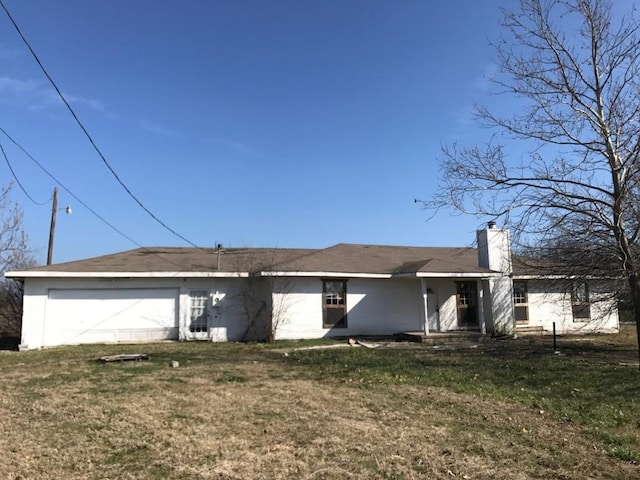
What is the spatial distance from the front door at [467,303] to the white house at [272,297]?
4 cm

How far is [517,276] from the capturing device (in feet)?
66.7

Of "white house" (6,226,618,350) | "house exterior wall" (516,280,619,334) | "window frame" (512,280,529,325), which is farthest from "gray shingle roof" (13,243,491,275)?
"house exterior wall" (516,280,619,334)

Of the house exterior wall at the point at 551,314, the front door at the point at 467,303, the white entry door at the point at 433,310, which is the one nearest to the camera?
the white entry door at the point at 433,310

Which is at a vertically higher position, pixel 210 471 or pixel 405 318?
pixel 405 318

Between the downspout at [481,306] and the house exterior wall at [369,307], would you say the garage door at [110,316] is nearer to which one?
the house exterior wall at [369,307]

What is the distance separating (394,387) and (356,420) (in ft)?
8.67

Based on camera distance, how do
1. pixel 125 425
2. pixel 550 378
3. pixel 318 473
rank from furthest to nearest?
pixel 550 378 < pixel 125 425 < pixel 318 473

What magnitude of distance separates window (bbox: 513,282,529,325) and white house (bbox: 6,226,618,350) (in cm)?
5

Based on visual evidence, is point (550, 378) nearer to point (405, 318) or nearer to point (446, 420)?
point (446, 420)

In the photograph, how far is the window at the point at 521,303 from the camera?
2173cm

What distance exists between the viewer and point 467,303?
832 inches

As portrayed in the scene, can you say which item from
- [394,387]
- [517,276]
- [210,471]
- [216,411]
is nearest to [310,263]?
[517,276]

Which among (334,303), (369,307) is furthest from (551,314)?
(334,303)

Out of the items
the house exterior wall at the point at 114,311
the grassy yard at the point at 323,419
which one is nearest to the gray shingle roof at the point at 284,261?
the house exterior wall at the point at 114,311
